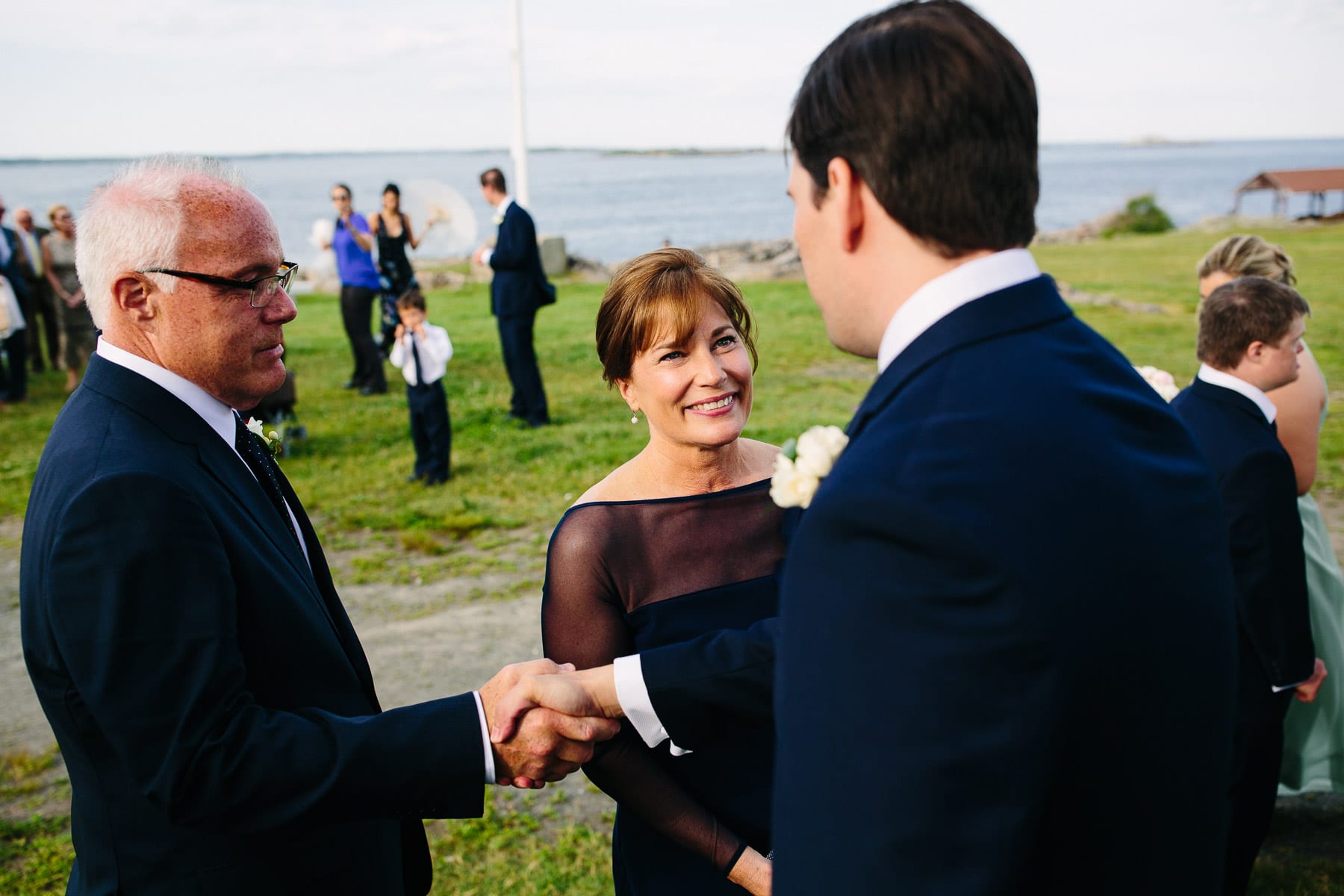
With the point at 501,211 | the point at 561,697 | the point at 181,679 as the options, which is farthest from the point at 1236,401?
the point at 501,211

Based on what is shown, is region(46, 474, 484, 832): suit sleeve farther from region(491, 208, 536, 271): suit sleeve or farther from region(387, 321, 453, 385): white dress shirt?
region(491, 208, 536, 271): suit sleeve

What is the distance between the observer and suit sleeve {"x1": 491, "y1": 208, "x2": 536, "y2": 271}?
10875 millimetres

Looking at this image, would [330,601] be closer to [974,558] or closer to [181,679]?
[181,679]

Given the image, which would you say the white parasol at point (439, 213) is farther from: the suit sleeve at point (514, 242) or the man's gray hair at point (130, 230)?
the man's gray hair at point (130, 230)

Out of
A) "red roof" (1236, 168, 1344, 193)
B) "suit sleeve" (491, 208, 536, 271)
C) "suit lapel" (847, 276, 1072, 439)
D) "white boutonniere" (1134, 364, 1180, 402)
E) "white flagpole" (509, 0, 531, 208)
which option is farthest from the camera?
"red roof" (1236, 168, 1344, 193)

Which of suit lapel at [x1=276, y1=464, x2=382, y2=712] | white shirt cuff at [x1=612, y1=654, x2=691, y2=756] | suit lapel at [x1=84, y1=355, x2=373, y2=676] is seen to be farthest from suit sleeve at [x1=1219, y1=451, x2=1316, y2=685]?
suit lapel at [x1=84, y1=355, x2=373, y2=676]

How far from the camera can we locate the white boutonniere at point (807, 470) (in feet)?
5.88

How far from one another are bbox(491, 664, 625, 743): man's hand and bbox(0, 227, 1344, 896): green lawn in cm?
139

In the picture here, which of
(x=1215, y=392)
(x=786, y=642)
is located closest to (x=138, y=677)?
(x=786, y=642)

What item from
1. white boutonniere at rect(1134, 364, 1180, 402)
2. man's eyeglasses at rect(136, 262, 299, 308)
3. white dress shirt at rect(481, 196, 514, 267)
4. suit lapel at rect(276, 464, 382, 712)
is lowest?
suit lapel at rect(276, 464, 382, 712)

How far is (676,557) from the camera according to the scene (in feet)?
8.72

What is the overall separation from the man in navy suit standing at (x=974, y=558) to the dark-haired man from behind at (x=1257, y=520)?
7.87 ft

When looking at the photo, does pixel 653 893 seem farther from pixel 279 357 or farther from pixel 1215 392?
pixel 1215 392

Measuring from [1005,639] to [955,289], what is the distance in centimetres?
47
